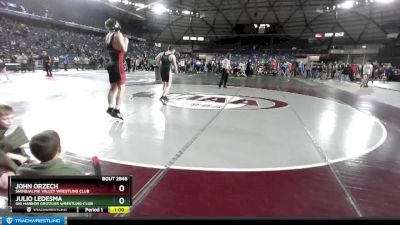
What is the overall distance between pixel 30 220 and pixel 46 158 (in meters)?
0.37

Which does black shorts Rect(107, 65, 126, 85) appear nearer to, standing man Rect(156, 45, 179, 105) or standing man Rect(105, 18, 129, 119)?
standing man Rect(105, 18, 129, 119)

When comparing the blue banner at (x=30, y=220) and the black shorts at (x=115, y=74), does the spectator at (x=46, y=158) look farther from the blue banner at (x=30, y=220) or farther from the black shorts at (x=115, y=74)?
the black shorts at (x=115, y=74)

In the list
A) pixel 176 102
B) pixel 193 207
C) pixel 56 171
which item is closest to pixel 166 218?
pixel 193 207

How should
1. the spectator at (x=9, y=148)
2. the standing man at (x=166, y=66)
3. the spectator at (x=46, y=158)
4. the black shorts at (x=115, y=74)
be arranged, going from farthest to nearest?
the standing man at (x=166, y=66) → the black shorts at (x=115, y=74) → the spectator at (x=9, y=148) → the spectator at (x=46, y=158)

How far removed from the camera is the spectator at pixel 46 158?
1821mm

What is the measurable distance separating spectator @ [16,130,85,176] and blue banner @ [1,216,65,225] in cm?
26

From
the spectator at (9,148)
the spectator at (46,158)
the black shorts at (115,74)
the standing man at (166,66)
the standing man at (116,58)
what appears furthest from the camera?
the standing man at (166,66)

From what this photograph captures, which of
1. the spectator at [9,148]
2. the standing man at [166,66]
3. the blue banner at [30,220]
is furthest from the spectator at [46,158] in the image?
the standing man at [166,66]

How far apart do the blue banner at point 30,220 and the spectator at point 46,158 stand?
258 millimetres

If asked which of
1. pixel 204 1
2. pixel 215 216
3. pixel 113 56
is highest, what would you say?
pixel 204 1

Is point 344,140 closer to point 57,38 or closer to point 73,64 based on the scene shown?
point 73,64

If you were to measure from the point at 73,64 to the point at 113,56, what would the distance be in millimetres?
24914

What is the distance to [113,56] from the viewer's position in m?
5.60

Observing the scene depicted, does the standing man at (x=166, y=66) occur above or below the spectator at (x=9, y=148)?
above
